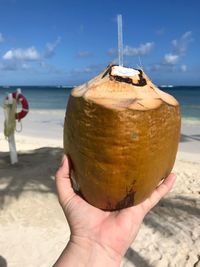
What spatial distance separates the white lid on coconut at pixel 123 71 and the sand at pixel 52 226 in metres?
2.72

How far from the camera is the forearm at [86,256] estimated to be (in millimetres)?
1533

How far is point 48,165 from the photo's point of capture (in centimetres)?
652

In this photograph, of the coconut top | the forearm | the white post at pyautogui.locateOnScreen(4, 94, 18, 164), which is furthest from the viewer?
the white post at pyautogui.locateOnScreen(4, 94, 18, 164)

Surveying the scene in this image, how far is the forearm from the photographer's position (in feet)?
5.03

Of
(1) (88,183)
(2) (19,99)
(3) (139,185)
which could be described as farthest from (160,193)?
(2) (19,99)

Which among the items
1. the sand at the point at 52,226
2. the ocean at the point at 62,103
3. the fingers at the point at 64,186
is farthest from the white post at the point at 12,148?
the fingers at the point at 64,186

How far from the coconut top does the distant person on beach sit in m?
0.36

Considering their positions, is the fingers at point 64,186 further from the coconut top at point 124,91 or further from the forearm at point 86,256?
the coconut top at point 124,91

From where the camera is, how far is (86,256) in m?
1.56

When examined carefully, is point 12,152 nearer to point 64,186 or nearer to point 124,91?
point 64,186

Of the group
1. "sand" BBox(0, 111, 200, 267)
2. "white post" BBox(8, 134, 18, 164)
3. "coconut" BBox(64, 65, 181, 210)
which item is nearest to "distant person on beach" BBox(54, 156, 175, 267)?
"coconut" BBox(64, 65, 181, 210)

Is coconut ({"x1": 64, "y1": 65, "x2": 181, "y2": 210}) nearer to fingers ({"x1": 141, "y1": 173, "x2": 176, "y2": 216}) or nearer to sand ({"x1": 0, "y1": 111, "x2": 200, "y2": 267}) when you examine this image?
fingers ({"x1": 141, "y1": 173, "x2": 176, "y2": 216})

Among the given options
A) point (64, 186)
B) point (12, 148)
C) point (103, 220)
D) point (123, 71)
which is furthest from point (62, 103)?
point (123, 71)

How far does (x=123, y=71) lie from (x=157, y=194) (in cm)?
57
